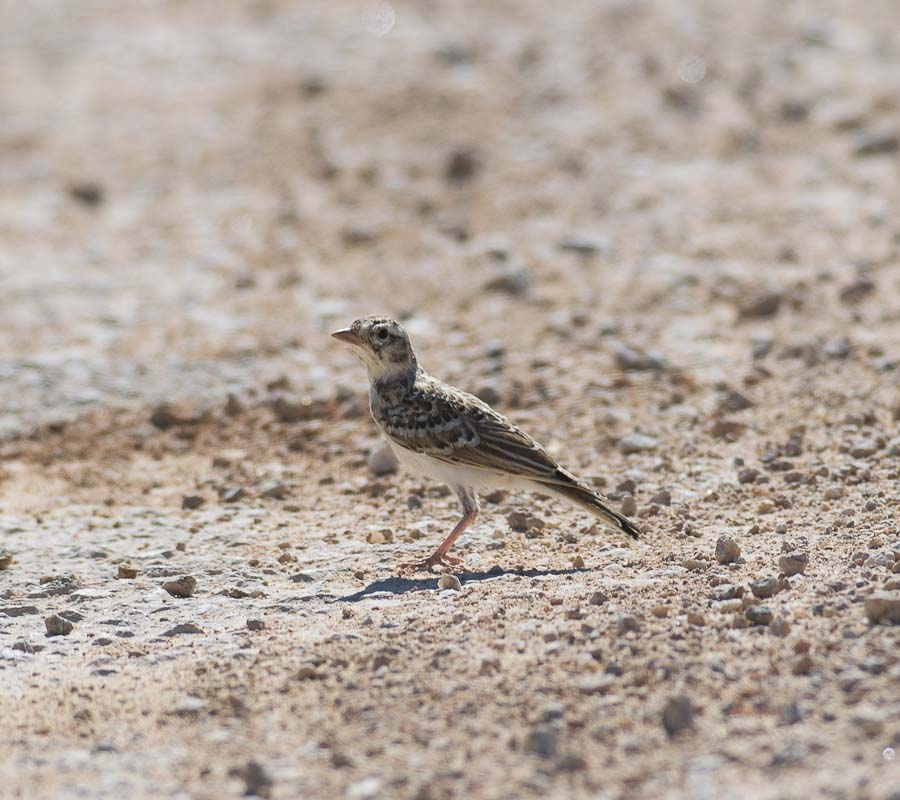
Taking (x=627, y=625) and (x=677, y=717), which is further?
(x=627, y=625)

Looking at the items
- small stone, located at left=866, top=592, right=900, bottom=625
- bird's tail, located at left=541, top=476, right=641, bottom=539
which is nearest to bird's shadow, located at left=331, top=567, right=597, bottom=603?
bird's tail, located at left=541, top=476, right=641, bottom=539

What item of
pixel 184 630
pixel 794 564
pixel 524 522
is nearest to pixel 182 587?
pixel 184 630

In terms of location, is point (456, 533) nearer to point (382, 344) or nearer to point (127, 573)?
point (382, 344)

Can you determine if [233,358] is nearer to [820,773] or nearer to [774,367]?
[774,367]

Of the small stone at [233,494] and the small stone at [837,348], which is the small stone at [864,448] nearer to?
the small stone at [837,348]

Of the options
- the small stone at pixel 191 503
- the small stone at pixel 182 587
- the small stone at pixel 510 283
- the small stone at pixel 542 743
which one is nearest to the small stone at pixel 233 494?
the small stone at pixel 191 503
